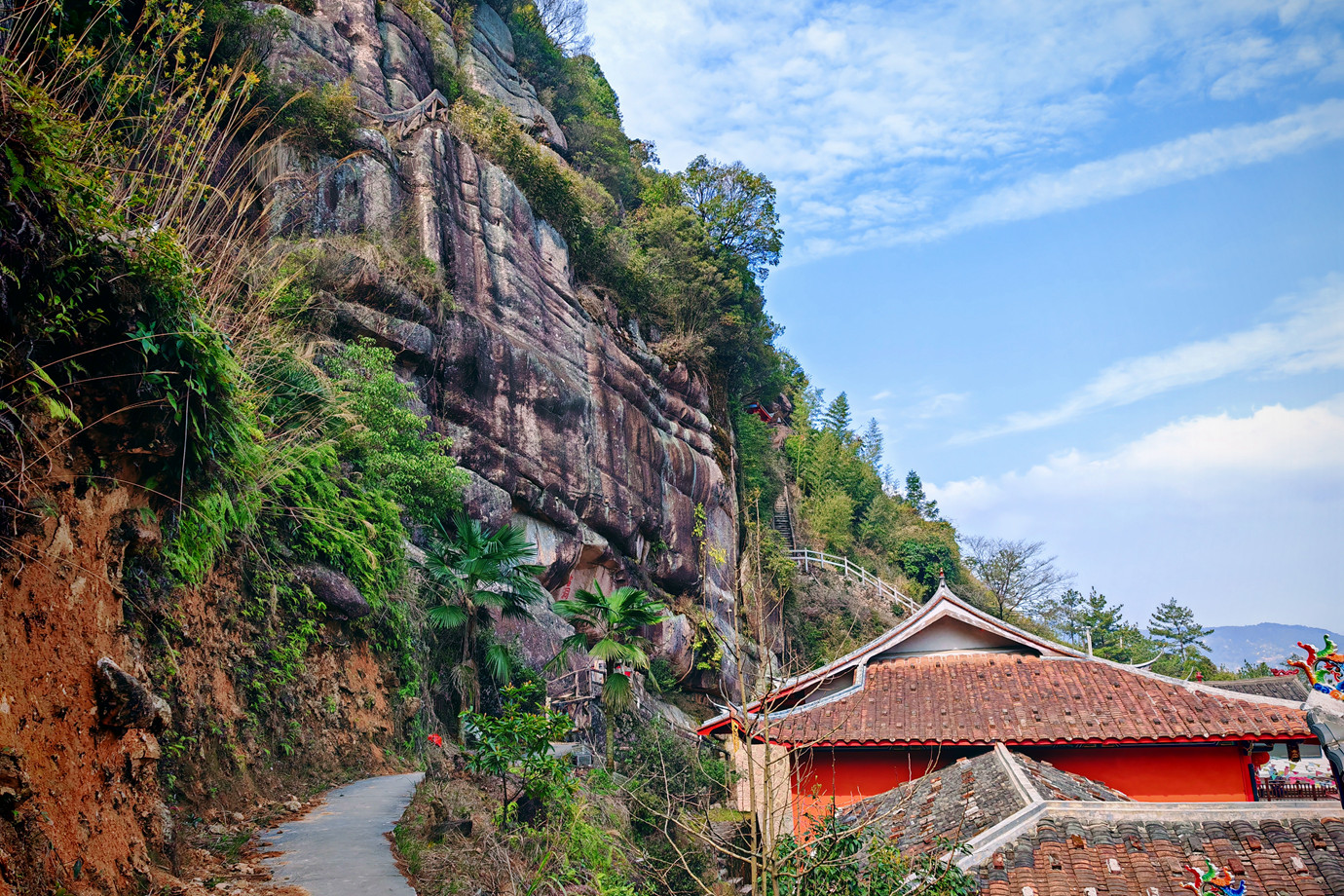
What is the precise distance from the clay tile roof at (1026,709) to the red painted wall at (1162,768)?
0.44 metres

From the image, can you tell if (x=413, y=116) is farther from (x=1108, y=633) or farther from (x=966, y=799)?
(x=1108, y=633)

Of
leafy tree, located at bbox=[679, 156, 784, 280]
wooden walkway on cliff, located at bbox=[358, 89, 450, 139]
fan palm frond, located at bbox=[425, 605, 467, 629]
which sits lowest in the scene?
fan palm frond, located at bbox=[425, 605, 467, 629]

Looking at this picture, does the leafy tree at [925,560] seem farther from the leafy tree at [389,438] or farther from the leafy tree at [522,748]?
the leafy tree at [522,748]

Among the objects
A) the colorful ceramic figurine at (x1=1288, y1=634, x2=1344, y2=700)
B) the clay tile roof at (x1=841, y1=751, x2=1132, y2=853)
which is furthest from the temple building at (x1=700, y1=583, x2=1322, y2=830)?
the colorful ceramic figurine at (x1=1288, y1=634, x2=1344, y2=700)

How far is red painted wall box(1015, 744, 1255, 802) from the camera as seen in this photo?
1200cm

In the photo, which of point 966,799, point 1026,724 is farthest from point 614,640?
point 1026,724

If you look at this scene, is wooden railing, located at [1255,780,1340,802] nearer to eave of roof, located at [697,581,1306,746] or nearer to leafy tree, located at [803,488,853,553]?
eave of roof, located at [697,581,1306,746]

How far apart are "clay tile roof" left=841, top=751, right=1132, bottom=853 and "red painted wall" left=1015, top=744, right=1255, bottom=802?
45 cm

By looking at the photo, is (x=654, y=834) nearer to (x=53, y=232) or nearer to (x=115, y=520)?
(x=115, y=520)

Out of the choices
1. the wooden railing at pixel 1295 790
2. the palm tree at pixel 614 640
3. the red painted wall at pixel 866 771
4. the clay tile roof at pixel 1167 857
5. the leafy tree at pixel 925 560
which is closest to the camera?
the clay tile roof at pixel 1167 857

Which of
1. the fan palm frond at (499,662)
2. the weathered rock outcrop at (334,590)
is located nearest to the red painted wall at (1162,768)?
the fan palm frond at (499,662)

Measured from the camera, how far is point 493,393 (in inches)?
749

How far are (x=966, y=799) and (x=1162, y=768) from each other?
4.02 metres

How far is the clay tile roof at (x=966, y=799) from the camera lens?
934 centimetres
